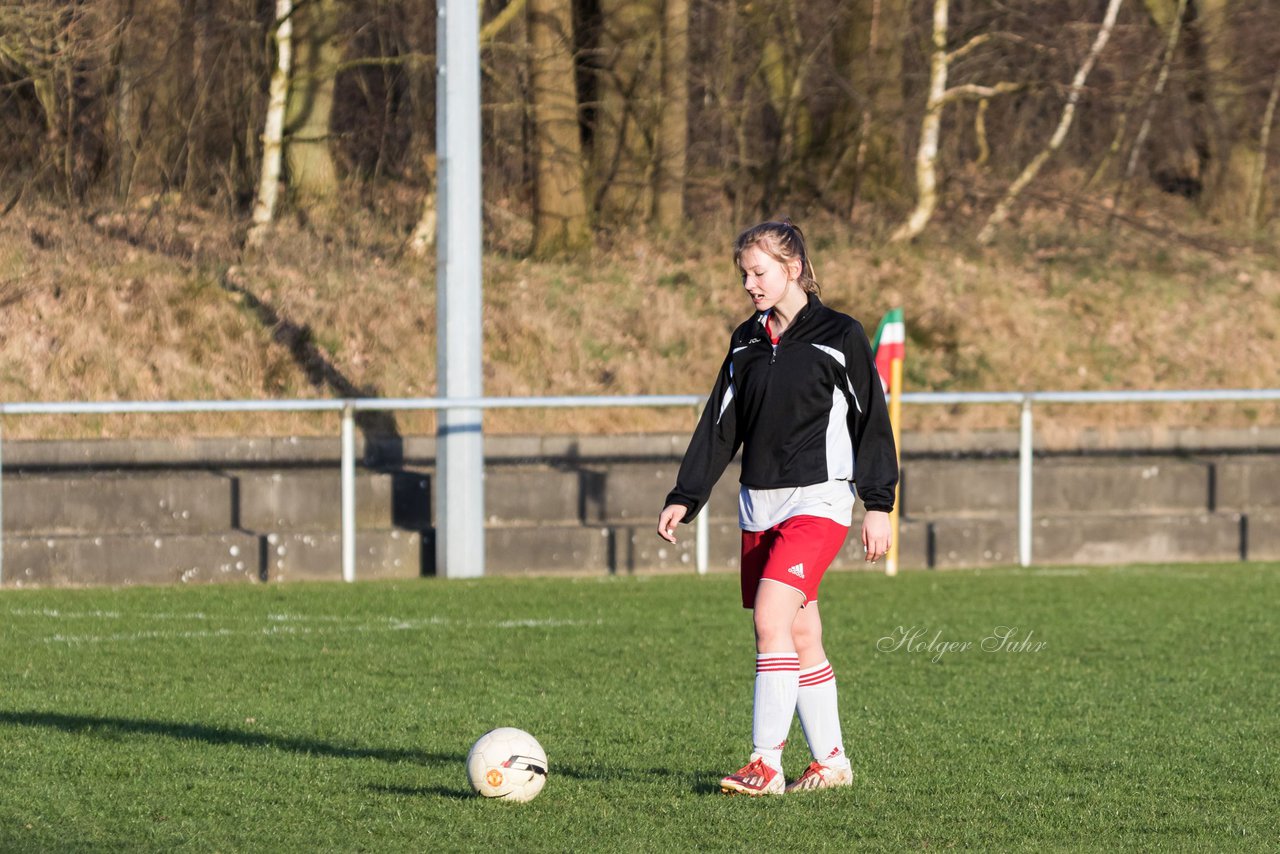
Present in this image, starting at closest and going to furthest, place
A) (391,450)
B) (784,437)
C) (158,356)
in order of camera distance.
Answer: (784,437) < (391,450) < (158,356)

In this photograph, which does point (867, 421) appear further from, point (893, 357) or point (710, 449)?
point (893, 357)

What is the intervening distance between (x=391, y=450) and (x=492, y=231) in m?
5.71

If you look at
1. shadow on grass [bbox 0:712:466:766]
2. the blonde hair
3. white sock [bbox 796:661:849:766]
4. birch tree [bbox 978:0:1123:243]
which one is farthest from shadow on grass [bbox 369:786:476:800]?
birch tree [bbox 978:0:1123:243]

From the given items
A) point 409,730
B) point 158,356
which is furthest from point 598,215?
point 409,730

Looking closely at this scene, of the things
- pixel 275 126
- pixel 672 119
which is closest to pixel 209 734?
pixel 275 126

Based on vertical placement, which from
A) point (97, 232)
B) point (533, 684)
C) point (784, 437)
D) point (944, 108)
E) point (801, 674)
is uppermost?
point (944, 108)

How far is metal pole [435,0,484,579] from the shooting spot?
12484mm

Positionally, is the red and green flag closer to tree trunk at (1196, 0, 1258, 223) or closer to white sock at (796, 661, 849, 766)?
white sock at (796, 661, 849, 766)

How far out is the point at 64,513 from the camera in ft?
39.4

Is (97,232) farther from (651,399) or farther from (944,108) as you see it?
(944,108)

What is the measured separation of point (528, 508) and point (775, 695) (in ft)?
26.6

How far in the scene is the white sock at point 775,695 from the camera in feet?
17.2

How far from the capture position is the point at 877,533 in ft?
16.8

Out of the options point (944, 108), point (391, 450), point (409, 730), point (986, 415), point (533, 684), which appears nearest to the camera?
point (409, 730)
